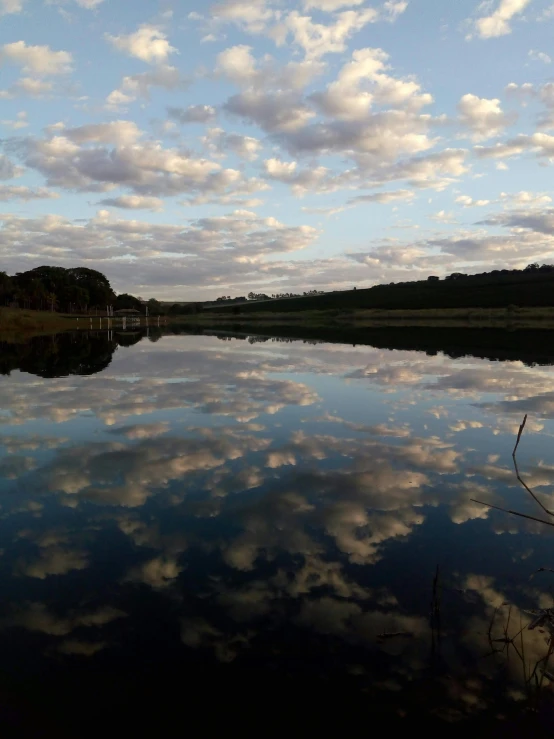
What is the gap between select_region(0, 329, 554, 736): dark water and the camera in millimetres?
4824

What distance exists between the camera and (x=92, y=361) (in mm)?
35469

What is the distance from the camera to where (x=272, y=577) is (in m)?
6.92

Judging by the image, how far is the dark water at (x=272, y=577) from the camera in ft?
15.8

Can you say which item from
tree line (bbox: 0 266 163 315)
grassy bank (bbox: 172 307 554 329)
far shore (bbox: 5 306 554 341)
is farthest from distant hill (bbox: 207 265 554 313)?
tree line (bbox: 0 266 163 315)

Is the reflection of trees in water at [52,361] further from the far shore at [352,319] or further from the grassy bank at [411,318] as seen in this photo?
the grassy bank at [411,318]

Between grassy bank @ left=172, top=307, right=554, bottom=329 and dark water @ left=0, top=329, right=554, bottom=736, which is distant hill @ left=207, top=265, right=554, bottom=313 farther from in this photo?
dark water @ left=0, top=329, right=554, bottom=736

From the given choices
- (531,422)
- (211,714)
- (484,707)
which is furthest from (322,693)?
(531,422)

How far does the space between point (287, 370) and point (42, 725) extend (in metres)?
25.5

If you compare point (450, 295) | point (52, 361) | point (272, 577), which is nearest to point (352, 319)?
point (450, 295)

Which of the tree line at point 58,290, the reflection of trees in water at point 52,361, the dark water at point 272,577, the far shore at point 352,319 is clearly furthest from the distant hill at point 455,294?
the dark water at point 272,577

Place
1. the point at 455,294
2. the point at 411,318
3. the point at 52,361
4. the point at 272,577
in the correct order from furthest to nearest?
the point at 455,294, the point at 411,318, the point at 52,361, the point at 272,577

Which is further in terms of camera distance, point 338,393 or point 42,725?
point 338,393

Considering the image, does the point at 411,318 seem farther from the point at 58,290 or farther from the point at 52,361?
the point at 52,361

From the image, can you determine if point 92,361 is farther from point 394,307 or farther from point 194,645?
point 394,307
